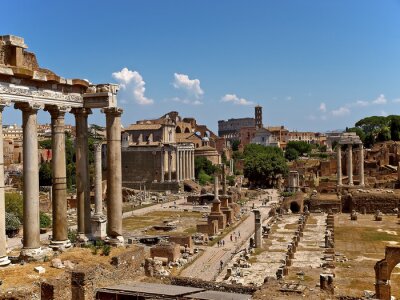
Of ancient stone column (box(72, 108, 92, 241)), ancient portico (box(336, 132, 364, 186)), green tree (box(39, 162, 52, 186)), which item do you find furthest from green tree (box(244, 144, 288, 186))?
ancient stone column (box(72, 108, 92, 241))

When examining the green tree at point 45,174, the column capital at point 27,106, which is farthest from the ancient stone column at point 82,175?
the green tree at point 45,174

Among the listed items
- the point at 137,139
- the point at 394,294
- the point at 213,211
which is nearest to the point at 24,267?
the point at 394,294

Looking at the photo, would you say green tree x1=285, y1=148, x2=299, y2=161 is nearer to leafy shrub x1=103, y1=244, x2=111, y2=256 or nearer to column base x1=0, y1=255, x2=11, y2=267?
leafy shrub x1=103, y1=244, x2=111, y2=256

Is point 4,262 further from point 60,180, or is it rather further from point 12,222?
point 12,222

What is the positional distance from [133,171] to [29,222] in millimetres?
77873

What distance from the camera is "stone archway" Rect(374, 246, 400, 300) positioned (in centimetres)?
2019

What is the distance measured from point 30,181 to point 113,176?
119 inches

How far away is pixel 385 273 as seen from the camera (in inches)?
801

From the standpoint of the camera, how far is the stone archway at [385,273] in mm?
20188

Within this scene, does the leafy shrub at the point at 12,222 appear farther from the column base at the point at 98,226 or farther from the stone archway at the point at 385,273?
the stone archway at the point at 385,273

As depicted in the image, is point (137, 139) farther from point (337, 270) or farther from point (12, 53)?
point (12, 53)

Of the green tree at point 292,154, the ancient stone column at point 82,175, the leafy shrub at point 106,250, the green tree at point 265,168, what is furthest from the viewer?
the green tree at point 292,154

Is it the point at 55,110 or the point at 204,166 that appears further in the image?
the point at 204,166

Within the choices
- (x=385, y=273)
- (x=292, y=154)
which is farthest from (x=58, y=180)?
(x=292, y=154)
